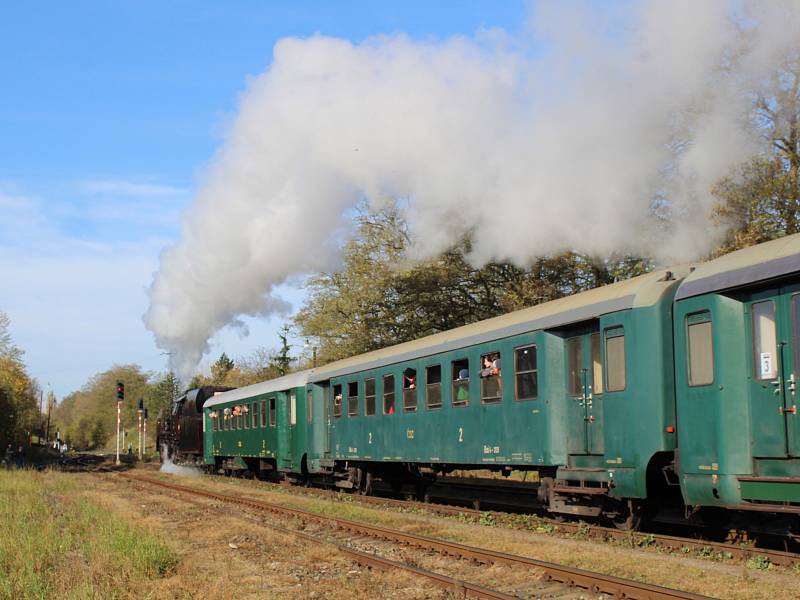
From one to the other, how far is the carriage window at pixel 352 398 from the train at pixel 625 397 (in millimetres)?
85

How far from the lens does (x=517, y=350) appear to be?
48.6 feet

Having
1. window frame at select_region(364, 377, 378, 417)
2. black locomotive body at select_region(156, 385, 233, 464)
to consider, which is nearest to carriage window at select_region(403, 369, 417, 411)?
window frame at select_region(364, 377, 378, 417)

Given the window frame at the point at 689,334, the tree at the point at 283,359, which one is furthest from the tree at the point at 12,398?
the window frame at the point at 689,334

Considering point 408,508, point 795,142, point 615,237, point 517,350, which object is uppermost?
point 795,142

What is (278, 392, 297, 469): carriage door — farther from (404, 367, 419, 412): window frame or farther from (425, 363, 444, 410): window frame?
(425, 363, 444, 410): window frame

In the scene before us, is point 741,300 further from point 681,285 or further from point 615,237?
point 615,237

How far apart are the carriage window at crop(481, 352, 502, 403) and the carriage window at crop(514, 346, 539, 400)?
0.61 m

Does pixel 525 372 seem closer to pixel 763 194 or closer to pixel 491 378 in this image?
pixel 491 378

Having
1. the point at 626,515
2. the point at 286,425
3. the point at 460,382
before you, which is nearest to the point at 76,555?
the point at 460,382

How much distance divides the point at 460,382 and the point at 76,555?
7290 millimetres

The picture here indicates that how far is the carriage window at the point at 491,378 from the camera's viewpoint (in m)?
15.4

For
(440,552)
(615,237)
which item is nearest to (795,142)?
(615,237)

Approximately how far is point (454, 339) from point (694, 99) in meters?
8.04

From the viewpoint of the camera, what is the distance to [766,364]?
32.7 feet
